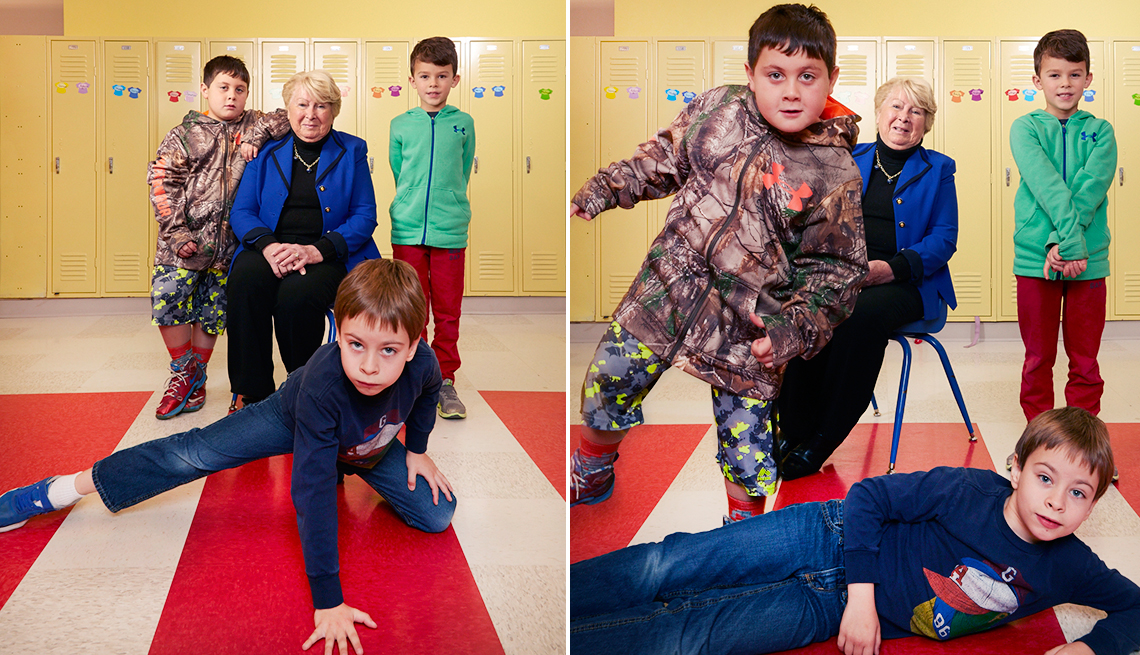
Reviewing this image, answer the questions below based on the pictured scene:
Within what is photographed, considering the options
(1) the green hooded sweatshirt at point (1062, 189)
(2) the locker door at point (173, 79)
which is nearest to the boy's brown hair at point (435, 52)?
(1) the green hooded sweatshirt at point (1062, 189)

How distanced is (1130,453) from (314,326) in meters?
1.44

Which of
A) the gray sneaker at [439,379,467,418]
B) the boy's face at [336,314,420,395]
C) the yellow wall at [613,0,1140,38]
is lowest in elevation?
the gray sneaker at [439,379,467,418]

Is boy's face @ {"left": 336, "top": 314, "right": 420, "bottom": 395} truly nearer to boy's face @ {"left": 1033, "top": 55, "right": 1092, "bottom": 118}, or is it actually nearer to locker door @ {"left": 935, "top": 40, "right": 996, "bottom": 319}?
locker door @ {"left": 935, "top": 40, "right": 996, "bottom": 319}

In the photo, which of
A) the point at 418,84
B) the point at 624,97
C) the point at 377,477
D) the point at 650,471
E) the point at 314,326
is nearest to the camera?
the point at 624,97

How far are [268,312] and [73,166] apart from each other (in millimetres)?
2465

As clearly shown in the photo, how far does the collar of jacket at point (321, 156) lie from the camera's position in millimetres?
1663

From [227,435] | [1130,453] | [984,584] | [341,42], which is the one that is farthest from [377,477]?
[341,42]

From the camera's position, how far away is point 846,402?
47.5 inches

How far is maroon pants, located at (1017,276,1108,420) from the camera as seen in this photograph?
1165mm

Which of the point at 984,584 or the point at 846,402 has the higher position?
the point at 846,402

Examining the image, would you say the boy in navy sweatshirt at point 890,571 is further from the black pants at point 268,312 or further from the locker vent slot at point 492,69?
the locker vent slot at point 492,69

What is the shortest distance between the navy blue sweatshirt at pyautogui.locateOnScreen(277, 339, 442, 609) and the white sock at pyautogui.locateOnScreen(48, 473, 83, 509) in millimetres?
396

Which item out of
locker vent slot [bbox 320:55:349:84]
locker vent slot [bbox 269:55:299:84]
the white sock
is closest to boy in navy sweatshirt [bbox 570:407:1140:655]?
the white sock

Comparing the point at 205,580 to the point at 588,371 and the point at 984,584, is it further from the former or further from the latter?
the point at 984,584
